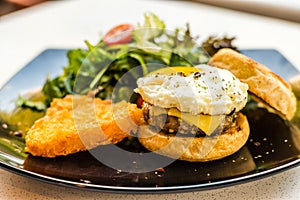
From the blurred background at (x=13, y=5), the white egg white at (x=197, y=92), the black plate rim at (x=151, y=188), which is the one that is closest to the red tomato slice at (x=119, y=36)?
the white egg white at (x=197, y=92)

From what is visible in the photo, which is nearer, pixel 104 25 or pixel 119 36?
pixel 119 36

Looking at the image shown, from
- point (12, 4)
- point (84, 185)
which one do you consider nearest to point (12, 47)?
point (12, 4)

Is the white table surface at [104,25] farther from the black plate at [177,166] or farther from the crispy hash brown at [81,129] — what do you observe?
the black plate at [177,166]

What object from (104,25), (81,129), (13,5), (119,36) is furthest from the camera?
(13,5)

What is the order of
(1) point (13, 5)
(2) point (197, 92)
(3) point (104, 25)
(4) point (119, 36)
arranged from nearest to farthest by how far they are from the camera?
1. (2) point (197, 92)
2. (4) point (119, 36)
3. (3) point (104, 25)
4. (1) point (13, 5)

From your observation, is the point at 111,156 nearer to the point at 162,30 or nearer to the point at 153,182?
the point at 153,182

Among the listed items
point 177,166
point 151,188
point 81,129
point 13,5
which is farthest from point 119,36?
point 13,5

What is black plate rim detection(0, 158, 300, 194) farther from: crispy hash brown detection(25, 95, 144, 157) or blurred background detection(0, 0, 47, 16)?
blurred background detection(0, 0, 47, 16)

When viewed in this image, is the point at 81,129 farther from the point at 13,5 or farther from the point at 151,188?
the point at 13,5
